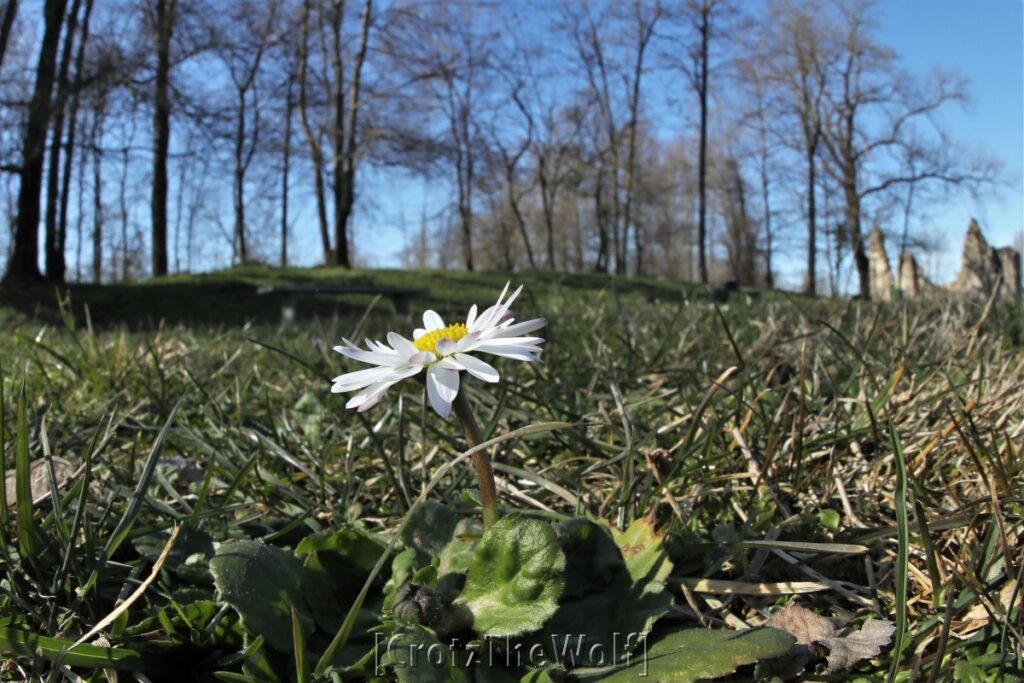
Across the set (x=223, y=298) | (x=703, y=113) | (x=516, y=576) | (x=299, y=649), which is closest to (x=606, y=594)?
(x=516, y=576)

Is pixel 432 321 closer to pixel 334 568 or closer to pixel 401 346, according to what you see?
pixel 401 346

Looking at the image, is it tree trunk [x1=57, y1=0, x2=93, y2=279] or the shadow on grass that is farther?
tree trunk [x1=57, y1=0, x2=93, y2=279]

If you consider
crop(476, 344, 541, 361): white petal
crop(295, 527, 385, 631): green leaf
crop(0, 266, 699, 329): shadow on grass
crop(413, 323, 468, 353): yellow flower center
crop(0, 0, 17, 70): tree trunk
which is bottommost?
crop(295, 527, 385, 631): green leaf

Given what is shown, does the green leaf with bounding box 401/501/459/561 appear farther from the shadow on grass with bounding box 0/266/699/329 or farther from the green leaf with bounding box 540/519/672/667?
the shadow on grass with bounding box 0/266/699/329

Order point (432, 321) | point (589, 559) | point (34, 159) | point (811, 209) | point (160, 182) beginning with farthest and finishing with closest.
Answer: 1. point (811, 209)
2. point (160, 182)
3. point (34, 159)
4. point (432, 321)
5. point (589, 559)

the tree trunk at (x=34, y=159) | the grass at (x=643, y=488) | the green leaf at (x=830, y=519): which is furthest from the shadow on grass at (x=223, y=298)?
the green leaf at (x=830, y=519)

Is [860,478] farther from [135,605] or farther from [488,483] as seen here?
[135,605]

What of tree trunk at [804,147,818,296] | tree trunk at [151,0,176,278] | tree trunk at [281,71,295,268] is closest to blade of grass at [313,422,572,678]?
tree trunk at [151,0,176,278]
